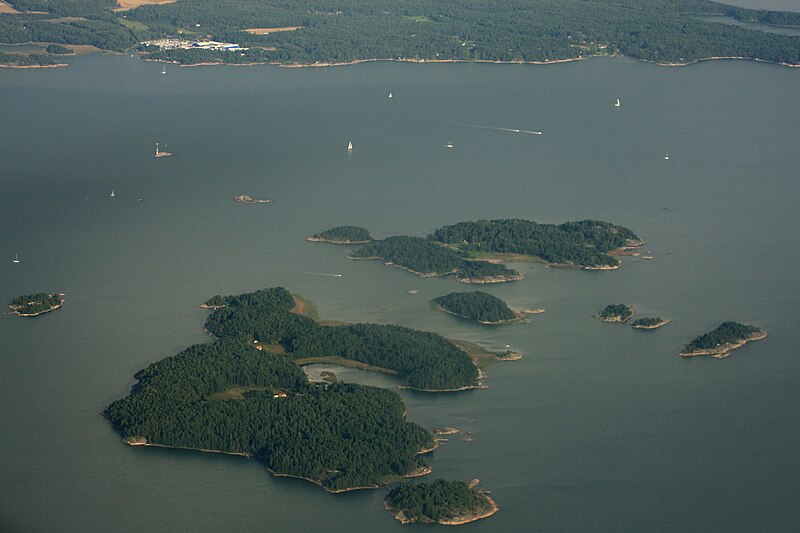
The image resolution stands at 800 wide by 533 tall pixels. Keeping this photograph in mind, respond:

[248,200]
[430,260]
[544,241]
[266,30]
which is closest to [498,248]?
[544,241]

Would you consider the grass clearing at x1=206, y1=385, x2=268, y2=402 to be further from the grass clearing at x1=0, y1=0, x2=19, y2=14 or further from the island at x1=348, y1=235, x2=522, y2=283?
the grass clearing at x1=0, y1=0, x2=19, y2=14

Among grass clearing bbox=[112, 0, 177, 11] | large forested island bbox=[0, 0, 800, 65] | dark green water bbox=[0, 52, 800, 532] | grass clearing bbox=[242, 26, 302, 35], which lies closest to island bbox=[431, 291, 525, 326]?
dark green water bbox=[0, 52, 800, 532]

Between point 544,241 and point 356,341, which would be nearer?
point 356,341

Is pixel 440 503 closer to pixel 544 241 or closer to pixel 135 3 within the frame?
pixel 544 241

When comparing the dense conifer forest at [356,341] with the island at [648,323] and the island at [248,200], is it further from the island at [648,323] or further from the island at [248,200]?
the island at [248,200]

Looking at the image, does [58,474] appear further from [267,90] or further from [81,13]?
[81,13]
